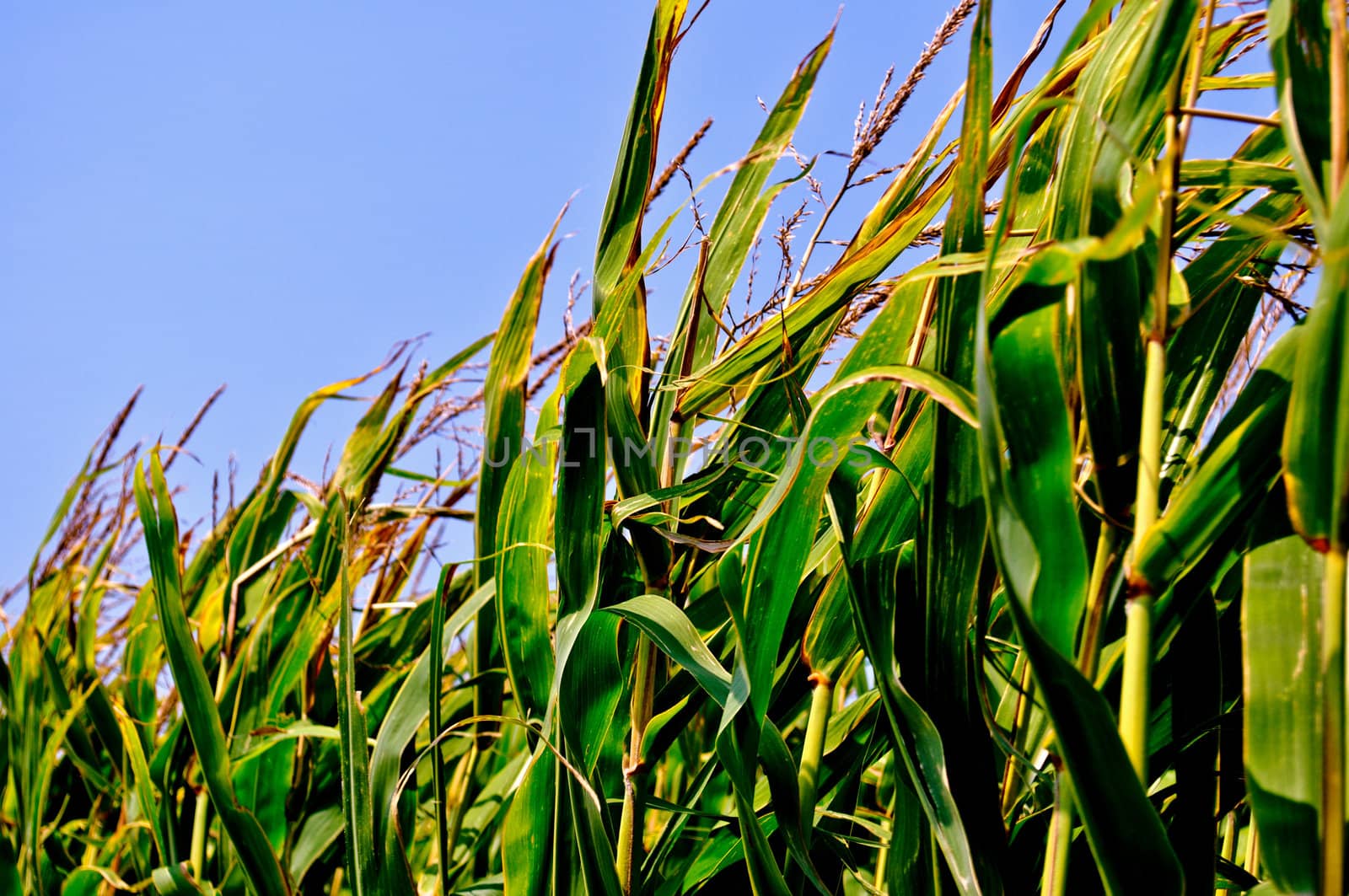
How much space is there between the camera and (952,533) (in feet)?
→ 1.37

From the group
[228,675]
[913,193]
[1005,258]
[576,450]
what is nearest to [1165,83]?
[1005,258]

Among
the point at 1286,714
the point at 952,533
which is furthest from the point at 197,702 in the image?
the point at 1286,714

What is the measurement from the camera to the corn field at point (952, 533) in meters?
0.32

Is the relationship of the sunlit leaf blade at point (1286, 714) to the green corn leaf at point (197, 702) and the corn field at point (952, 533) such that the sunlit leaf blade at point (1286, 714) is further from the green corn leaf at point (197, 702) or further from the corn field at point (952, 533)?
the green corn leaf at point (197, 702)

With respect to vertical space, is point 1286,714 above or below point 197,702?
above

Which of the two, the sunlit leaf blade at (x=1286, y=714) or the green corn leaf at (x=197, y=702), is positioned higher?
the sunlit leaf blade at (x=1286, y=714)

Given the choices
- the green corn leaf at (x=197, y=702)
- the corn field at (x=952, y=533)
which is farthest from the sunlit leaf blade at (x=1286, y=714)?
the green corn leaf at (x=197, y=702)

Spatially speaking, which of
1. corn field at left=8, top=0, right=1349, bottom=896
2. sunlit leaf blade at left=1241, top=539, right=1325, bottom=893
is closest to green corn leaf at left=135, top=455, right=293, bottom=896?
corn field at left=8, top=0, right=1349, bottom=896

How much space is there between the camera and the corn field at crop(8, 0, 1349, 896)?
12.7 inches

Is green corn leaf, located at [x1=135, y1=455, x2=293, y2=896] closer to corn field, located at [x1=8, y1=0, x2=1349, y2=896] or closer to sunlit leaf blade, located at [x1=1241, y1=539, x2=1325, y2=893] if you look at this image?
corn field, located at [x1=8, y1=0, x2=1349, y2=896]

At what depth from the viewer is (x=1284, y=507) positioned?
1.12ft

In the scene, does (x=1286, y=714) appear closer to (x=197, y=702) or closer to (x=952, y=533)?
(x=952, y=533)

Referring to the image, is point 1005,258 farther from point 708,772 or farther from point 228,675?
point 228,675

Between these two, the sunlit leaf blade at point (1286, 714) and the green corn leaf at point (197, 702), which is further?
the green corn leaf at point (197, 702)
